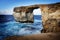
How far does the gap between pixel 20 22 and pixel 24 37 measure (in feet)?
0.97

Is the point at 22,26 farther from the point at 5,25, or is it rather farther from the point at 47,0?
the point at 47,0

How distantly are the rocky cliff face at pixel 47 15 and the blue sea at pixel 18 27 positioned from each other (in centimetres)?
8

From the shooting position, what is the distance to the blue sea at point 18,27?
101 inches

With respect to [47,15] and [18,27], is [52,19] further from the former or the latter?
[18,27]

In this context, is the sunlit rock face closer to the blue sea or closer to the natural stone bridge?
the natural stone bridge

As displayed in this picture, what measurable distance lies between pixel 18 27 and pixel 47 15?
0.59 m

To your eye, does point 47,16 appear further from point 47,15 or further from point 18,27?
point 18,27

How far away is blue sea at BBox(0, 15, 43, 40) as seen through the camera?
8.43 ft

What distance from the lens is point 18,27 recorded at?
8.48ft

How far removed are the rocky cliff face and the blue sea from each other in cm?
8

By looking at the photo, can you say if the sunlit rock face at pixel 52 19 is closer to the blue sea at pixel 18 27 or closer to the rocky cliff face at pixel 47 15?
the rocky cliff face at pixel 47 15

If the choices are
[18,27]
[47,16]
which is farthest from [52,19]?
[18,27]

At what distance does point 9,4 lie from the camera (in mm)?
2627

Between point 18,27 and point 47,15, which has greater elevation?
point 47,15
